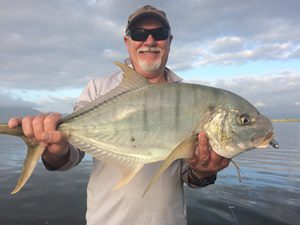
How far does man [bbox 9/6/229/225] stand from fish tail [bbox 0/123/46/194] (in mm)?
64

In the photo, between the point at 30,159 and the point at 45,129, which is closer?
the point at 30,159

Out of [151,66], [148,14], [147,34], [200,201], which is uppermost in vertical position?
[148,14]

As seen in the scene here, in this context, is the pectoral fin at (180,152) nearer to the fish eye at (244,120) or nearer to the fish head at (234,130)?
the fish head at (234,130)

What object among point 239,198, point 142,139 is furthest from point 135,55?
point 239,198

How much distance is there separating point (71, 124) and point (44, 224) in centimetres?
613

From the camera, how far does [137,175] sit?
3900mm

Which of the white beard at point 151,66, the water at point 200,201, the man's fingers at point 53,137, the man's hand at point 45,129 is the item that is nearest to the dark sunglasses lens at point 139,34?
the white beard at point 151,66

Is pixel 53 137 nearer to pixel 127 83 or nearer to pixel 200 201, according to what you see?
pixel 127 83

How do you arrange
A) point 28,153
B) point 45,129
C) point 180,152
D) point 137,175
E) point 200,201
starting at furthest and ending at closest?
point 200,201
point 137,175
point 45,129
point 28,153
point 180,152

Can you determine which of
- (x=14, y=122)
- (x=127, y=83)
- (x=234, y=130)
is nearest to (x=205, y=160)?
(x=234, y=130)

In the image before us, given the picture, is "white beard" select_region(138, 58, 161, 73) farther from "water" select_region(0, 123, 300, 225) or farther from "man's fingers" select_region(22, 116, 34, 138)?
"water" select_region(0, 123, 300, 225)

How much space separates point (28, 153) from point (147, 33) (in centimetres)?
243

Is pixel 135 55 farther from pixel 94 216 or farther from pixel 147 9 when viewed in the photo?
pixel 94 216

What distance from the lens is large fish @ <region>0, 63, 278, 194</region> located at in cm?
300
